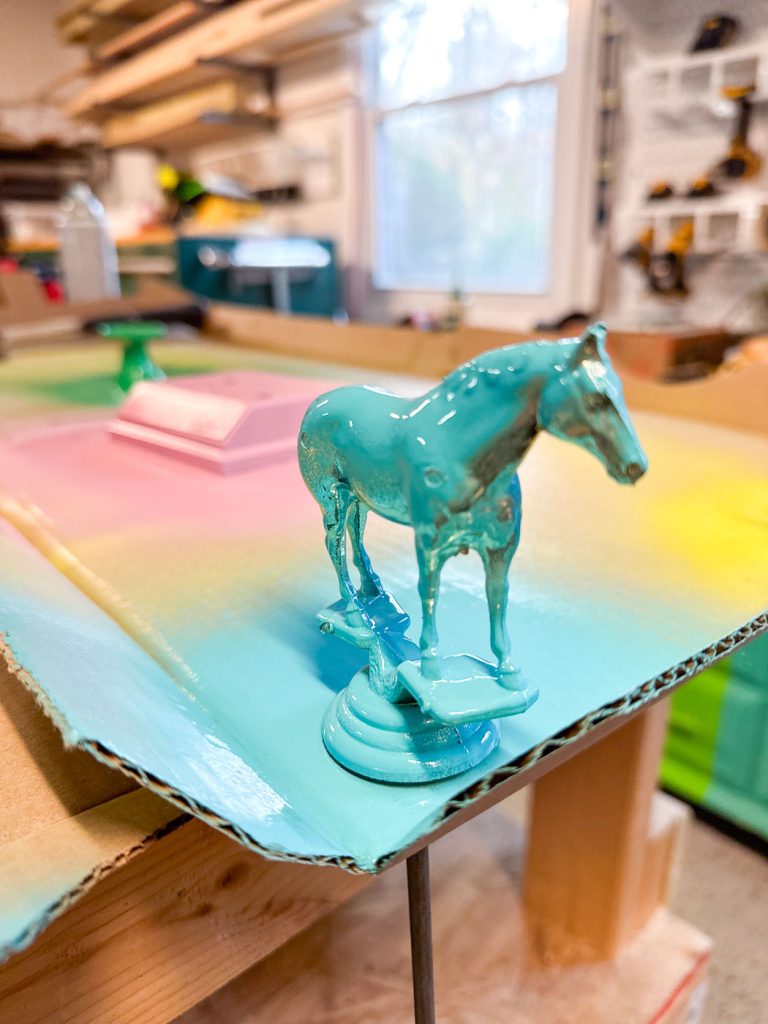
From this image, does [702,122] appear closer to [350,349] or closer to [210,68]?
[350,349]

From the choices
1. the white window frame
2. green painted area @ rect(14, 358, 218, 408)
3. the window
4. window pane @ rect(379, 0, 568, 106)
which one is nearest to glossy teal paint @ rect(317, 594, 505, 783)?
green painted area @ rect(14, 358, 218, 408)

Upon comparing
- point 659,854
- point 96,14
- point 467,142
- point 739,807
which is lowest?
point 739,807

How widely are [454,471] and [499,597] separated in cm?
7

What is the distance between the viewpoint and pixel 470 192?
224 centimetres

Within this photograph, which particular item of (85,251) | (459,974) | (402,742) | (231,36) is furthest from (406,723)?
(231,36)

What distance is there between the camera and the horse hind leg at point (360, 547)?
432mm

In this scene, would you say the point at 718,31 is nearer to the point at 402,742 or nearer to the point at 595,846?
the point at 595,846

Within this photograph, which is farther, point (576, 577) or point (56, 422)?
point (56, 422)

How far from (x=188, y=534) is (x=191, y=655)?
22 cm

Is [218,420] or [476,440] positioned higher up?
[476,440]

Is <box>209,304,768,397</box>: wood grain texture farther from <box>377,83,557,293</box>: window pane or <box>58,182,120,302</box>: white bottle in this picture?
<box>377,83,557,293</box>: window pane

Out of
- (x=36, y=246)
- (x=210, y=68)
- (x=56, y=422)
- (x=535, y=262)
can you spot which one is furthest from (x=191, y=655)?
(x=36, y=246)

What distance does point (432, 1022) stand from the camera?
1.59 feet

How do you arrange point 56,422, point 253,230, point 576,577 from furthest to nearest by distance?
point 253,230 → point 56,422 → point 576,577
